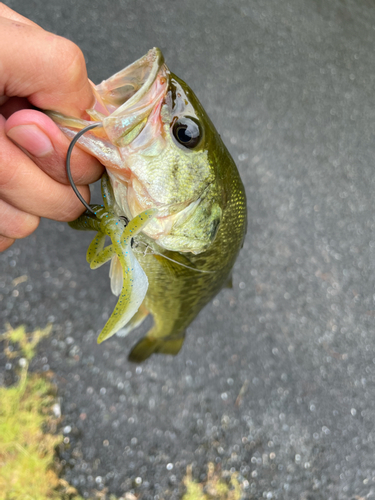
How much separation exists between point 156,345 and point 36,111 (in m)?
1.32

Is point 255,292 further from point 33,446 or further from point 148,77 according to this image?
point 148,77

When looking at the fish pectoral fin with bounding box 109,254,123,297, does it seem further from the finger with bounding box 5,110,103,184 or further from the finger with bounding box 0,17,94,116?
the finger with bounding box 0,17,94,116

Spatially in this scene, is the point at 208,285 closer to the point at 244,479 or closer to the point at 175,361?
the point at 175,361

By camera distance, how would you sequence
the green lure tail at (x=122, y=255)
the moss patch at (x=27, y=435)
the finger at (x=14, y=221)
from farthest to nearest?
the moss patch at (x=27, y=435) < the finger at (x=14, y=221) < the green lure tail at (x=122, y=255)

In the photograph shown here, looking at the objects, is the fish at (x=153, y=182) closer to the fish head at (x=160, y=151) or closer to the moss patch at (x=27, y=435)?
the fish head at (x=160, y=151)

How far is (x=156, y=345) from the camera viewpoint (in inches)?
71.6

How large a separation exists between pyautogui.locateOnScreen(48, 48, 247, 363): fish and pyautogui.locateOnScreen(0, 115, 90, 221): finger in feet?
0.23

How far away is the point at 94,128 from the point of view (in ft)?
2.88

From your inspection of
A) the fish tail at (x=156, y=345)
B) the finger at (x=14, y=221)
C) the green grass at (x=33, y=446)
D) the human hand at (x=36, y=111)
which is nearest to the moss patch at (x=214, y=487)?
the green grass at (x=33, y=446)

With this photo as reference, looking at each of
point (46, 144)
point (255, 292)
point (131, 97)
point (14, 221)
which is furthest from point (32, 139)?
point (255, 292)

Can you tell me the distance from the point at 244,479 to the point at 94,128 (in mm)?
2291

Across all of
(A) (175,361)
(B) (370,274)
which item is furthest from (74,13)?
(B) (370,274)

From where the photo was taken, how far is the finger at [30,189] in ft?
3.00

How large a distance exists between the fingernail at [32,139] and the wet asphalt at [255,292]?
1.41m
